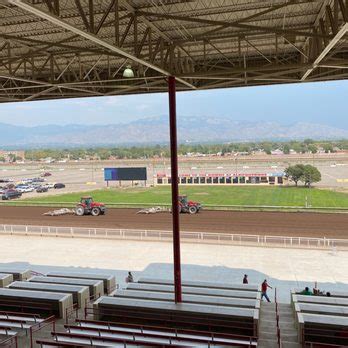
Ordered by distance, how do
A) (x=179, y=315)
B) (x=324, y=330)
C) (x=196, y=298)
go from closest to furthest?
(x=324, y=330)
(x=179, y=315)
(x=196, y=298)

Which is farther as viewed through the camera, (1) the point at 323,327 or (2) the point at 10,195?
(2) the point at 10,195

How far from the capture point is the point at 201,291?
48.8ft

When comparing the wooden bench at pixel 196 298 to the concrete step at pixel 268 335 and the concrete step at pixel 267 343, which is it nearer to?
the concrete step at pixel 268 335

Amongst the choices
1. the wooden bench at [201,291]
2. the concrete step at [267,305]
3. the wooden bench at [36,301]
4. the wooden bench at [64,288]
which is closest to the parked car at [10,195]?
the wooden bench at [64,288]

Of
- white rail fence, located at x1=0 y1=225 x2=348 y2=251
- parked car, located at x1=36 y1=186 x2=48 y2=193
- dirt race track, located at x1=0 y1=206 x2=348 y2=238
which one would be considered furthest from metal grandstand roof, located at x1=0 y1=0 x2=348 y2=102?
parked car, located at x1=36 y1=186 x2=48 y2=193

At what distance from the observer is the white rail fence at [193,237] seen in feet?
83.7

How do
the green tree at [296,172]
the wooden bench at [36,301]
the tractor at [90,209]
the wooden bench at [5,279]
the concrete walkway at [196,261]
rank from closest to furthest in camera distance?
the wooden bench at [36,301] < the wooden bench at [5,279] < the concrete walkway at [196,261] < the tractor at [90,209] < the green tree at [296,172]

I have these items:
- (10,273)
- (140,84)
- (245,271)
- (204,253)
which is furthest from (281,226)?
(10,273)

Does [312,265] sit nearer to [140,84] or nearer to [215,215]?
[140,84]

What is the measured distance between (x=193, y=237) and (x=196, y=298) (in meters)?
14.5

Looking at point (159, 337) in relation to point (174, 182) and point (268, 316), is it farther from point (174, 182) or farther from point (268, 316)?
point (174, 182)

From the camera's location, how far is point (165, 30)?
43.9ft

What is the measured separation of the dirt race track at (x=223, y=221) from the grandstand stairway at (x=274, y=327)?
15.4 meters

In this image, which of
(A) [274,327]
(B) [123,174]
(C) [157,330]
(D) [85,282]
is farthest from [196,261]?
(B) [123,174]
